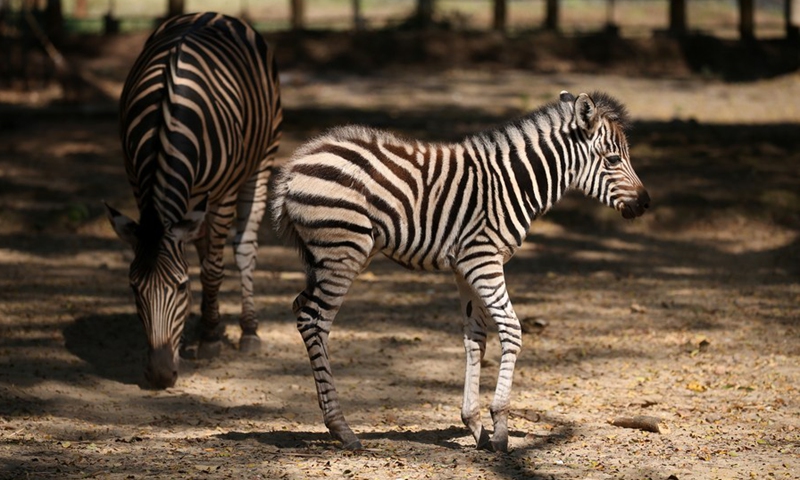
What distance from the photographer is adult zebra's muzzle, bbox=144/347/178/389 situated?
24.5 feet

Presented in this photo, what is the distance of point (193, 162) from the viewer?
26.4 ft

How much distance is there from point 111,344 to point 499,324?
4.04 metres

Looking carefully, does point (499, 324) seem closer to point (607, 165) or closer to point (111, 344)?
point (607, 165)

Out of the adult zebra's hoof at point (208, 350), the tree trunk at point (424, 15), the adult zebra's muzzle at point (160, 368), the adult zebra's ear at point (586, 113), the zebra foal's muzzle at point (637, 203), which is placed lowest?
the adult zebra's hoof at point (208, 350)

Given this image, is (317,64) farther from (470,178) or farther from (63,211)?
(470,178)

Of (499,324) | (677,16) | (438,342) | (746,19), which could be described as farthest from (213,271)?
(746,19)

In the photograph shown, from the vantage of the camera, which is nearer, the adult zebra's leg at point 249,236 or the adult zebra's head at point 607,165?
the adult zebra's head at point 607,165

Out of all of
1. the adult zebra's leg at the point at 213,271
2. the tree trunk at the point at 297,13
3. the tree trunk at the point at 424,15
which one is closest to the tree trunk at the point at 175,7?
the tree trunk at the point at 297,13

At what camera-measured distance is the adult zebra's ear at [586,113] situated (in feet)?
21.8

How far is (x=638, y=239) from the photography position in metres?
12.4

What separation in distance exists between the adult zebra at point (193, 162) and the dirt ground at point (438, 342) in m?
0.59

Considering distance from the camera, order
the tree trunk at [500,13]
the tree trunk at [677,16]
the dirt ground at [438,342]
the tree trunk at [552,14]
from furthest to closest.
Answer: the tree trunk at [552,14] → the tree trunk at [500,13] → the tree trunk at [677,16] → the dirt ground at [438,342]

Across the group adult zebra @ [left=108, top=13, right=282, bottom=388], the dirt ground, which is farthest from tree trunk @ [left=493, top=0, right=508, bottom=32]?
adult zebra @ [left=108, top=13, right=282, bottom=388]

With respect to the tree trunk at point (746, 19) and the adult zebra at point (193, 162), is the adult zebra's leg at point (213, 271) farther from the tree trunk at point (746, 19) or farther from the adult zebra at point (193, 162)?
the tree trunk at point (746, 19)
